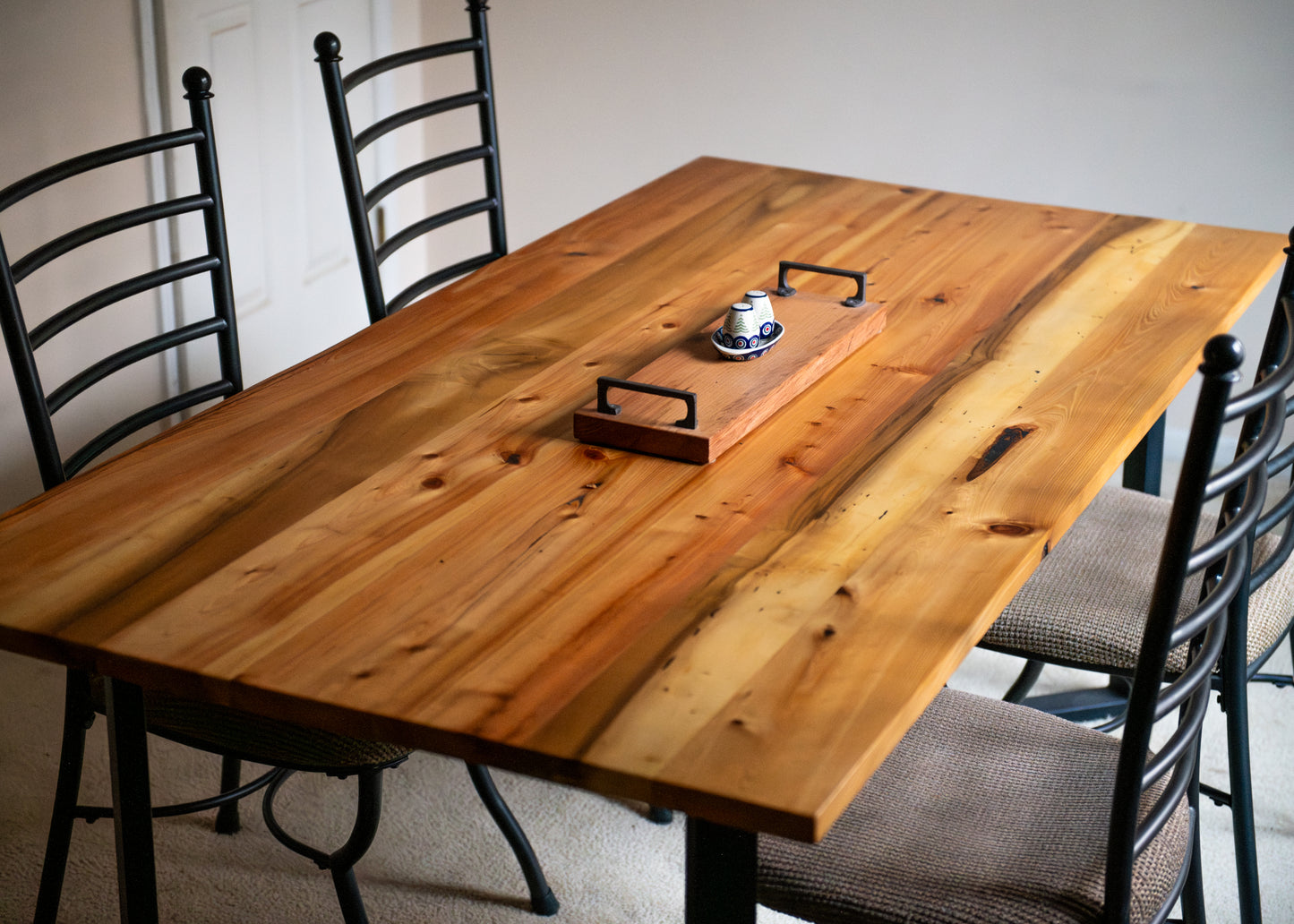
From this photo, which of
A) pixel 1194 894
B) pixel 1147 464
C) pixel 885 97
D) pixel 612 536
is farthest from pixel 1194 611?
pixel 885 97

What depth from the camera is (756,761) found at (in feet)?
3.17

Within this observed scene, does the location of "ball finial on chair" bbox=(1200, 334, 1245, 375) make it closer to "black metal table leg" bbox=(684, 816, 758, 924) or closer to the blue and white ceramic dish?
"black metal table leg" bbox=(684, 816, 758, 924)

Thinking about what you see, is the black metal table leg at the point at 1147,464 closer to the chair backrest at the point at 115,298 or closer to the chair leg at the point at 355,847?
the chair leg at the point at 355,847

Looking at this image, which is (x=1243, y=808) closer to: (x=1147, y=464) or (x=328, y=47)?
(x=1147, y=464)

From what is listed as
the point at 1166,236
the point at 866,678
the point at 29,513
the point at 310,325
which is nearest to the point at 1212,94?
the point at 1166,236

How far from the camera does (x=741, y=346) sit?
5.33 ft

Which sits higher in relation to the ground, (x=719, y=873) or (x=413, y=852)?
(x=719, y=873)

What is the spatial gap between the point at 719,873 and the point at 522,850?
883mm

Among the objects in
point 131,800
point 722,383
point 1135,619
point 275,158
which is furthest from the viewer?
point 275,158

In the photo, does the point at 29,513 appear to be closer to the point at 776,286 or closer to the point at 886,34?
the point at 776,286

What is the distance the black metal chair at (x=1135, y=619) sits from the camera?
1592mm

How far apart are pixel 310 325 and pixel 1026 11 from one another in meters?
1.89

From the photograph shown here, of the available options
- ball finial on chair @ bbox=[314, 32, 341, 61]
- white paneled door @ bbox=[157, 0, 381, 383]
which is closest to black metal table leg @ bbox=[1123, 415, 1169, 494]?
ball finial on chair @ bbox=[314, 32, 341, 61]

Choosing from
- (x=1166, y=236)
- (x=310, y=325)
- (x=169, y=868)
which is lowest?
(x=169, y=868)
